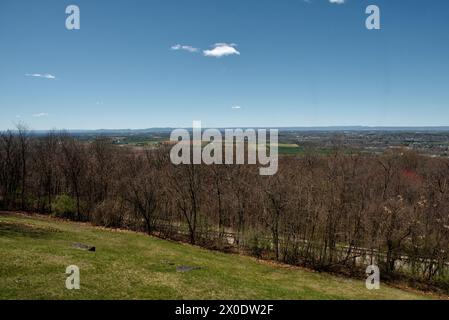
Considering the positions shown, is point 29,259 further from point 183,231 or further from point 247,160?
point 247,160

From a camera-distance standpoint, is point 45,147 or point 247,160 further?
point 45,147

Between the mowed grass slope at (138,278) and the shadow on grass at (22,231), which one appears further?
the shadow on grass at (22,231)

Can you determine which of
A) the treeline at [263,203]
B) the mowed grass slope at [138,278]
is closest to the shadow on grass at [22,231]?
the mowed grass slope at [138,278]

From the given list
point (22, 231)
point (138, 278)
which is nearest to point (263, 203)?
point (138, 278)

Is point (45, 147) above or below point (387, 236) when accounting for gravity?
above

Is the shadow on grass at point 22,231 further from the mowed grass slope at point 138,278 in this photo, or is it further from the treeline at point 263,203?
the treeline at point 263,203

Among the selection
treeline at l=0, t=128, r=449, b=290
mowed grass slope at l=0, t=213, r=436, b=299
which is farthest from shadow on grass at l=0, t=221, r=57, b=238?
treeline at l=0, t=128, r=449, b=290

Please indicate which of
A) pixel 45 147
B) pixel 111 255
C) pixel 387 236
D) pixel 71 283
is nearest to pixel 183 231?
pixel 111 255
